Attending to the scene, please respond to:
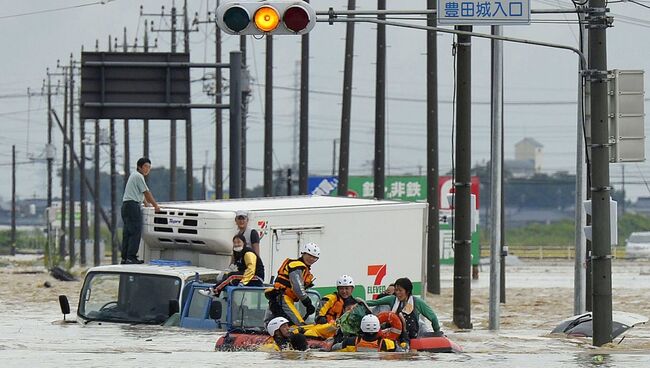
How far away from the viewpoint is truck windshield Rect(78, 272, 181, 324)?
22.0 metres

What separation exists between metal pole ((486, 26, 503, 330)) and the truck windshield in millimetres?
9122

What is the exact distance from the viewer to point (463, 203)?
29.8 metres

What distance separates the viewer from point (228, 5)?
1920 centimetres

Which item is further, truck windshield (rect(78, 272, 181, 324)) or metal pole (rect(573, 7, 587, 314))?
metal pole (rect(573, 7, 587, 314))

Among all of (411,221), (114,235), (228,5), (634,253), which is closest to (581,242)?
(411,221)

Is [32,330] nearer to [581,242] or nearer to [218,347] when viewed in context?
[218,347]

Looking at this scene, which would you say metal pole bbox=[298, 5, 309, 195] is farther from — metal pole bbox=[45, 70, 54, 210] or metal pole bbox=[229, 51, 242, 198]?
metal pole bbox=[45, 70, 54, 210]

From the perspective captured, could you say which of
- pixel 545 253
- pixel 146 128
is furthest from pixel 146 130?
pixel 545 253

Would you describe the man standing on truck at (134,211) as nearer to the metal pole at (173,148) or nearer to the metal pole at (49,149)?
the metal pole at (173,148)

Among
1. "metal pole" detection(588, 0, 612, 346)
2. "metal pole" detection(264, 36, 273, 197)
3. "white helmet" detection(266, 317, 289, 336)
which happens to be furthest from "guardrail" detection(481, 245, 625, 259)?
"white helmet" detection(266, 317, 289, 336)

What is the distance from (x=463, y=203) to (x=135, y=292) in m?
9.31

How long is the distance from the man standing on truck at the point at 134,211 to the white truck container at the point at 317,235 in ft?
0.64

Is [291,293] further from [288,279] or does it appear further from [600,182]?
[600,182]

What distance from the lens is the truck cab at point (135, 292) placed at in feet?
72.2
